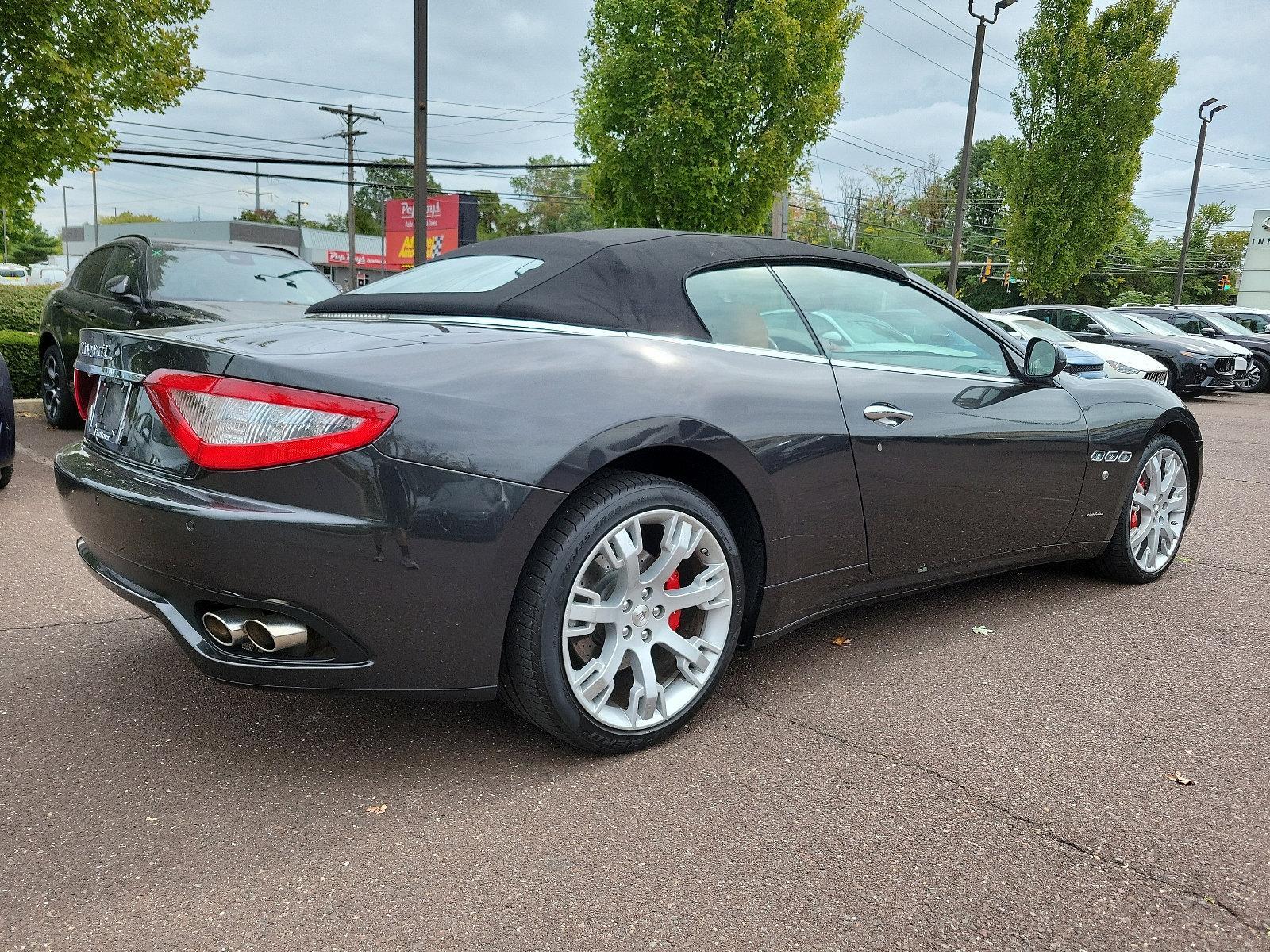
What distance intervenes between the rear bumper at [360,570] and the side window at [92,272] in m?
6.38

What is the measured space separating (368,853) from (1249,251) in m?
78.1

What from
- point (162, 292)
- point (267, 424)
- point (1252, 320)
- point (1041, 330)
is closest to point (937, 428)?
point (267, 424)

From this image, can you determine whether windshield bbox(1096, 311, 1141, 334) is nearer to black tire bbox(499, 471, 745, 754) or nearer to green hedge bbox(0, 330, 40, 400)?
green hedge bbox(0, 330, 40, 400)

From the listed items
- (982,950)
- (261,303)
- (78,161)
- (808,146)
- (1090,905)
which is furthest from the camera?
(808,146)

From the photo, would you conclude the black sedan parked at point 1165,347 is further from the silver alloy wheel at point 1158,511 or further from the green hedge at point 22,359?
the green hedge at point 22,359

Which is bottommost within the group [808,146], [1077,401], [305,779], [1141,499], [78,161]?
[305,779]

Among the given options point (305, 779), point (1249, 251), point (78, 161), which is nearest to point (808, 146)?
point (78, 161)

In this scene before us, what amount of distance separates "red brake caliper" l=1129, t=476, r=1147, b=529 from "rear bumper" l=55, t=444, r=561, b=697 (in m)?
3.05

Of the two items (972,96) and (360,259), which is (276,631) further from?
(360,259)

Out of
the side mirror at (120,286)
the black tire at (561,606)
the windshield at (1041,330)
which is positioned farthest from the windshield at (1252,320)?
the black tire at (561,606)

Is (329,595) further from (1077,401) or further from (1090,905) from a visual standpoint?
(1077,401)

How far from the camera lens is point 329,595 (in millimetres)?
2223

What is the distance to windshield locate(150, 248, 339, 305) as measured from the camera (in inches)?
282

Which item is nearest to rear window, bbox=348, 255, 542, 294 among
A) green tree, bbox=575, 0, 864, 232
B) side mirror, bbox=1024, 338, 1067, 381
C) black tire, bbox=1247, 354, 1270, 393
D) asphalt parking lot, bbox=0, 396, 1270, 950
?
asphalt parking lot, bbox=0, 396, 1270, 950
